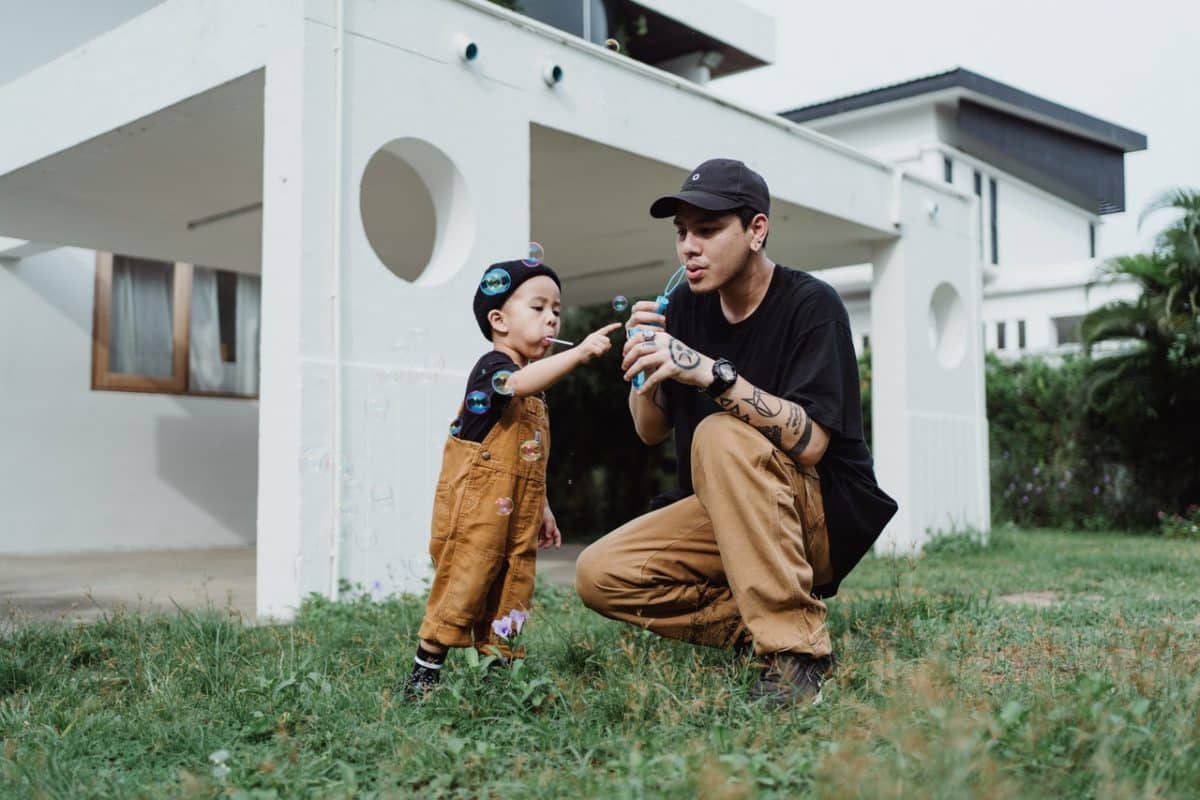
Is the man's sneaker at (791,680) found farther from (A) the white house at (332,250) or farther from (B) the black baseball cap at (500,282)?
(A) the white house at (332,250)

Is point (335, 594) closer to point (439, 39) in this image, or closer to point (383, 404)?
point (383, 404)

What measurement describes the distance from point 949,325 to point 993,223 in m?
16.0

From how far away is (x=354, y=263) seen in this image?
18.2 feet

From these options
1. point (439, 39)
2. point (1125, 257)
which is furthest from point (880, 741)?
point (1125, 257)

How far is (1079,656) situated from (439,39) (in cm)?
442

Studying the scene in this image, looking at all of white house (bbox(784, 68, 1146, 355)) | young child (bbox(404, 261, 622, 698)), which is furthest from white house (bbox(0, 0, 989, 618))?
white house (bbox(784, 68, 1146, 355))

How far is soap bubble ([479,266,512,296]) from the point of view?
10.4 ft

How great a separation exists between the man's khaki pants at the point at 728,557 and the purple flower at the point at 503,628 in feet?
1.26

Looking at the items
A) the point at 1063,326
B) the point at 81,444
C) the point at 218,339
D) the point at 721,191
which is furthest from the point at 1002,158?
the point at 721,191

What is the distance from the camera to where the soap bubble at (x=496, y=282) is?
3178 millimetres

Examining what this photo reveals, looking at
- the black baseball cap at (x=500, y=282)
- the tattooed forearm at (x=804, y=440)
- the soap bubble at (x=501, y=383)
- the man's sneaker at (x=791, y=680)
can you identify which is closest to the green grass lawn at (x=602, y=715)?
the man's sneaker at (x=791, y=680)

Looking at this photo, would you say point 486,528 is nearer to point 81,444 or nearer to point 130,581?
point 130,581

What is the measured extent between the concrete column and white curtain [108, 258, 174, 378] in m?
6.58

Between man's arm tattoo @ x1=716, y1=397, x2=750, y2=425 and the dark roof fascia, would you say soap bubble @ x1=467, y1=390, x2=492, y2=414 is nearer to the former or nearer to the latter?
man's arm tattoo @ x1=716, y1=397, x2=750, y2=425
